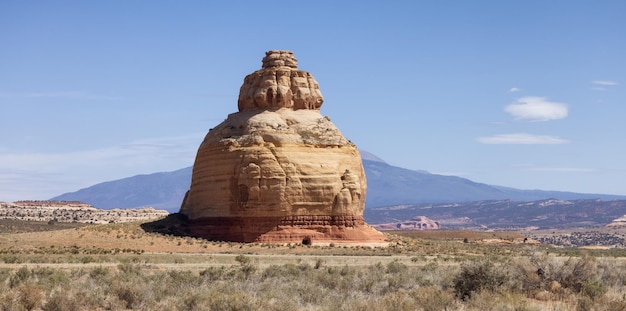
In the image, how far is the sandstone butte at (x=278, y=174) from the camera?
174 ft

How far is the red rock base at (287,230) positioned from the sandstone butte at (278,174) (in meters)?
0.06

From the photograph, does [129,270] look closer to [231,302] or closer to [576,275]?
[231,302]

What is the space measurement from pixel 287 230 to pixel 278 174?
11.4ft

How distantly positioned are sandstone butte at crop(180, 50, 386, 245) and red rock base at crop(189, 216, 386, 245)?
61 mm

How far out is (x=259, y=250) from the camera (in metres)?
49.1

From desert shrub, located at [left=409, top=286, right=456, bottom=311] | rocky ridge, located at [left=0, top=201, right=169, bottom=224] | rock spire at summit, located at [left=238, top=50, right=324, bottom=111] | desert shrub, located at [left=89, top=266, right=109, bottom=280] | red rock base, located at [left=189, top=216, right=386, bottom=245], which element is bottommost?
desert shrub, located at [left=409, top=286, right=456, bottom=311]

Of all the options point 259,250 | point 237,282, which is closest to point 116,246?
point 259,250

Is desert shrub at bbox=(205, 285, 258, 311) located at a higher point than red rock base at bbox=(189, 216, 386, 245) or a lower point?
lower

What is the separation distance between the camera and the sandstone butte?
174ft

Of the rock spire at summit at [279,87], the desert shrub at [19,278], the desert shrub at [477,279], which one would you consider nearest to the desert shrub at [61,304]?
the desert shrub at [19,278]

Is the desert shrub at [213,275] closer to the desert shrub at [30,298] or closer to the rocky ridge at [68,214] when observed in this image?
the desert shrub at [30,298]

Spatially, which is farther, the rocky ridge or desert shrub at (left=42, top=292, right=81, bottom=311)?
the rocky ridge

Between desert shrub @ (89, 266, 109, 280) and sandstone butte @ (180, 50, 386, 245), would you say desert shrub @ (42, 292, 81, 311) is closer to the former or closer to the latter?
desert shrub @ (89, 266, 109, 280)

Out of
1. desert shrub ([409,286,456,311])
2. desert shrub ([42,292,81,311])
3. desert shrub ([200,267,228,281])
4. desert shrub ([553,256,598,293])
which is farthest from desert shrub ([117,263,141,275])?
desert shrub ([553,256,598,293])
